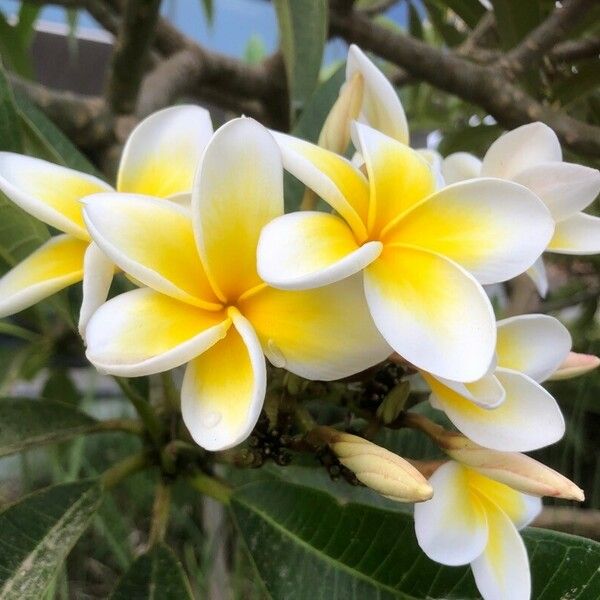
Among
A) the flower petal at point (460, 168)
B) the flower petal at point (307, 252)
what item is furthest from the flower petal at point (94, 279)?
the flower petal at point (460, 168)

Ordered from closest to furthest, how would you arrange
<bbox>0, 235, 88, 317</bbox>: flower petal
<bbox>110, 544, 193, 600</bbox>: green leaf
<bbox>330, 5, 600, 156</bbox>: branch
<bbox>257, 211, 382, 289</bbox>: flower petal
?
<bbox>257, 211, 382, 289</bbox>: flower petal
<bbox>0, 235, 88, 317</bbox>: flower petal
<bbox>110, 544, 193, 600</bbox>: green leaf
<bbox>330, 5, 600, 156</bbox>: branch

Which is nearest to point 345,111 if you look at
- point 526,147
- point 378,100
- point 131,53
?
point 378,100

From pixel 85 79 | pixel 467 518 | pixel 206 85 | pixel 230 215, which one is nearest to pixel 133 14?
pixel 206 85

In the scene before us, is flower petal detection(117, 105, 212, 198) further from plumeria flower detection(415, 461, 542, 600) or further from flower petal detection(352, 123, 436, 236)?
plumeria flower detection(415, 461, 542, 600)

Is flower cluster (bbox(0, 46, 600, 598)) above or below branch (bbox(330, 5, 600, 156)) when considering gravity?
above

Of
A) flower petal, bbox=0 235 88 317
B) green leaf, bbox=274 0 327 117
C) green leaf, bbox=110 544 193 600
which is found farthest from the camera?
green leaf, bbox=274 0 327 117

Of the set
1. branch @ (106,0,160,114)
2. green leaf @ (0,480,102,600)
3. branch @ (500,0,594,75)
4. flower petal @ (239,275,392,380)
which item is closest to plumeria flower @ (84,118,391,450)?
flower petal @ (239,275,392,380)
